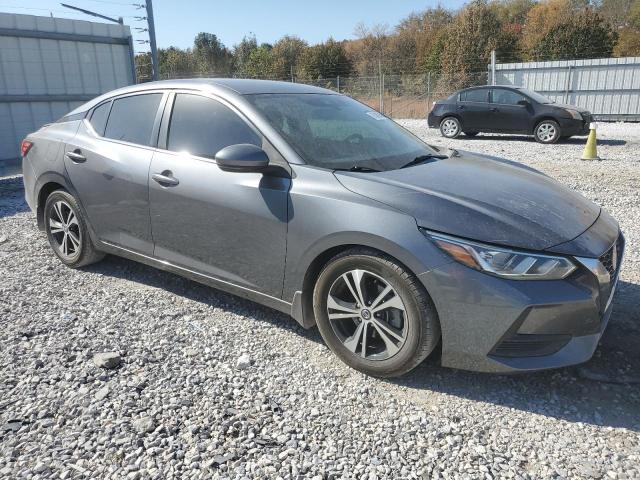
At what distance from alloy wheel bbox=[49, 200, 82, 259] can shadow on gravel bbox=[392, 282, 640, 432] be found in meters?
3.17

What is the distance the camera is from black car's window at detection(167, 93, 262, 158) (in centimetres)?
334

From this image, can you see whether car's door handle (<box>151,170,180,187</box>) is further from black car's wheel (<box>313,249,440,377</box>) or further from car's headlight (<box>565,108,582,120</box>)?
car's headlight (<box>565,108,582,120</box>)

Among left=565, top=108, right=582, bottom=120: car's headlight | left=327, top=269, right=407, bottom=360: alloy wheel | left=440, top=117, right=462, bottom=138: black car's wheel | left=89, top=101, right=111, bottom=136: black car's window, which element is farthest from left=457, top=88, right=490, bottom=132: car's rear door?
left=327, top=269, right=407, bottom=360: alloy wheel

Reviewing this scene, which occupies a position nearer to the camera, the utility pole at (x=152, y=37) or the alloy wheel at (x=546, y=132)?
the alloy wheel at (x=546, y=132)

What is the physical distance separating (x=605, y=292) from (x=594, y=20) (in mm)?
29151

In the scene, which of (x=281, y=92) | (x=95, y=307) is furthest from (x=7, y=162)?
(x=281, y=92)

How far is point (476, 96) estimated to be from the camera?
14188 millimetres

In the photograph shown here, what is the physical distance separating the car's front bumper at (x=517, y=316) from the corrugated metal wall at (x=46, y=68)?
35.7 ft

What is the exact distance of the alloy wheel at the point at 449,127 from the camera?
14680 millimetres

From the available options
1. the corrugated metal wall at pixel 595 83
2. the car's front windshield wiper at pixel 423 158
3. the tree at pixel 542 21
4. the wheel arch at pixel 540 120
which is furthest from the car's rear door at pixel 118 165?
the tree at pixel 542 21

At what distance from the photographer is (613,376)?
2.87 metres

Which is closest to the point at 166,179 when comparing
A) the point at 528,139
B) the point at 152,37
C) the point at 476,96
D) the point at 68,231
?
the point at 68,231

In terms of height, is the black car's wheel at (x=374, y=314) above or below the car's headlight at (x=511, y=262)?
below

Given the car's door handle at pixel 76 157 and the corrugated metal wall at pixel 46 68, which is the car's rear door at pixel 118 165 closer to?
the car's door handle at pixel 76 157
